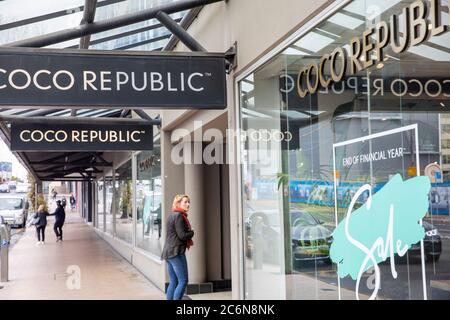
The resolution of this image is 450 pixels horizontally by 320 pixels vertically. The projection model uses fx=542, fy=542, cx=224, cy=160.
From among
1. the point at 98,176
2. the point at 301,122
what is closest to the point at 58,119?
the point at 301,122

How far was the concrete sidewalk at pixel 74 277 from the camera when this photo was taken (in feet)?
32.0

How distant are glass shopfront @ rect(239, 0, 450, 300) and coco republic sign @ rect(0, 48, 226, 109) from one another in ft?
2.31

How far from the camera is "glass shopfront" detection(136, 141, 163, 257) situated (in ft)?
36.4

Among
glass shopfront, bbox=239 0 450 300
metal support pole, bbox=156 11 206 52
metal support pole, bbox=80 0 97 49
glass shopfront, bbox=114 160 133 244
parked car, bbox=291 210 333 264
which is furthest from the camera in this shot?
glass shopfront, bbox=114 160 133 244

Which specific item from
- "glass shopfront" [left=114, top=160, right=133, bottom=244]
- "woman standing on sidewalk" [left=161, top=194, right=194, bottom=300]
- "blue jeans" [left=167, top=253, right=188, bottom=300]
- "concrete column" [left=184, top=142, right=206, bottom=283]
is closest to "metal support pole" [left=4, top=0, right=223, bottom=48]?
"woman standing on sidewalk" [left=161, top=194, right=194, bottom=300]

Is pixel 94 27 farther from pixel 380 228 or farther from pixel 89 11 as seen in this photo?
pixel 380 228

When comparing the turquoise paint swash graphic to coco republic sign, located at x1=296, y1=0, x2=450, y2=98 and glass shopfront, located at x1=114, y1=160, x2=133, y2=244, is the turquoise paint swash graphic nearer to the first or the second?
coco republic sign, located at x1=296, y1=0, x2=450, y2=98

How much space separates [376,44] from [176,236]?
174 inches

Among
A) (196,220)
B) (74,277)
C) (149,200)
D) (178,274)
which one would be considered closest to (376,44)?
(178,274)

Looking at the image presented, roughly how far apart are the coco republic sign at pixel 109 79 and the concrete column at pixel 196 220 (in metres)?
4.70

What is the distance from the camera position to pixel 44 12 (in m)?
6.27

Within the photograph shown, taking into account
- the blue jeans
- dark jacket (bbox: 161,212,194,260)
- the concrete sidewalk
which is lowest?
the concrete sidewalk

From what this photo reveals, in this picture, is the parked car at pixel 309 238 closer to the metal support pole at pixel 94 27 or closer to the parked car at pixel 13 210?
the metal support pole at pixel 94 27

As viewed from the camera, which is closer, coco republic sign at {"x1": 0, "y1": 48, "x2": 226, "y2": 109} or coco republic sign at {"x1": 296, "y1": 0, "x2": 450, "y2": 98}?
coco republic sign at {"x1": 296, "y1": 0, "x2": 450, "y2": 98}
